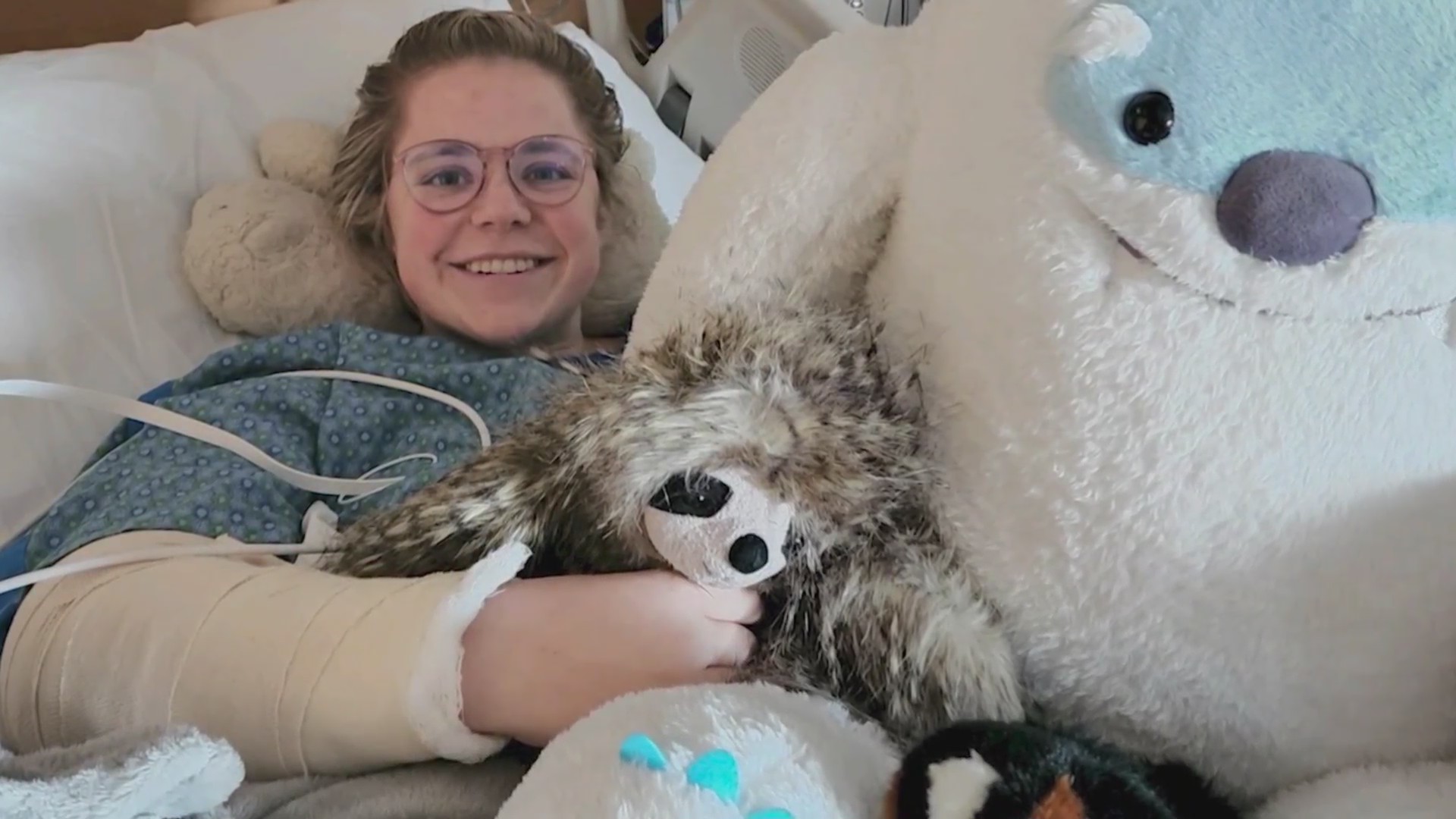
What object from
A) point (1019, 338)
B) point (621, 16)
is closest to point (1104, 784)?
point (1019, 338)

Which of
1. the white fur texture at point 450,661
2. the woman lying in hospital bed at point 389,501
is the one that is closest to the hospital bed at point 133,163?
the woman lying in hospital bed at point 389,501

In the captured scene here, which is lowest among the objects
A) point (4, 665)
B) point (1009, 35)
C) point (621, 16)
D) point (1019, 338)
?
point (4, 665)

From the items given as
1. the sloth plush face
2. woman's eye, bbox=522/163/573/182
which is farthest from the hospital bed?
the sloth plush face

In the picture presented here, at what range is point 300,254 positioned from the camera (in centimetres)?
117

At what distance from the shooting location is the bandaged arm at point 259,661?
0.59 meters

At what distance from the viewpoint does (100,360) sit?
1107mm

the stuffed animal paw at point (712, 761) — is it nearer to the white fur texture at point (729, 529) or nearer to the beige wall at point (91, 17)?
the white fur texture at point (729, 529)

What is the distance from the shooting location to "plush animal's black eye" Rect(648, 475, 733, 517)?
51 cm

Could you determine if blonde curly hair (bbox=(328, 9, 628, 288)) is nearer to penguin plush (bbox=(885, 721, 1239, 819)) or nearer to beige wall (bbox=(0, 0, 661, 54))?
beige wall (bbox=(0, 0, 661, 54))

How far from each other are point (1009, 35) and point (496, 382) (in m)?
0.57

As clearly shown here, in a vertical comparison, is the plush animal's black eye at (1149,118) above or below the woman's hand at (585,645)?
above

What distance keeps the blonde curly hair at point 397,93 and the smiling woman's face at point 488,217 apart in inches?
0.9

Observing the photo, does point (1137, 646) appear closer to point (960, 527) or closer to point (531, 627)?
point (960, 527)

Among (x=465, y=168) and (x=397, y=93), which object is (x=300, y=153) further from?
(x=465, y=168)
